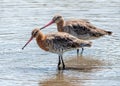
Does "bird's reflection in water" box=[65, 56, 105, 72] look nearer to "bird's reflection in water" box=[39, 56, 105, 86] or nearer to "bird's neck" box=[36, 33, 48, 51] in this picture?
"bird's reflection in water" box=[39, 56, 105, 86]

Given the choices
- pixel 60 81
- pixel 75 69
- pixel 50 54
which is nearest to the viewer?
pixel 60 81

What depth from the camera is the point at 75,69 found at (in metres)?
12.4

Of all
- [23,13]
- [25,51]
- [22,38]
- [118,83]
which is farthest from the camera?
[23,13]

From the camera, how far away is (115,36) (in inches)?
589

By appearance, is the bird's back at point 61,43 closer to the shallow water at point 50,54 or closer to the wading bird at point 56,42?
the wading bird at point 56,42

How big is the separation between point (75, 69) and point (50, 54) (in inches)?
52.7

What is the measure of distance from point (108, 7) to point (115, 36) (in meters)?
3.59

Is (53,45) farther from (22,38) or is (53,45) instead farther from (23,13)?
(23,13)

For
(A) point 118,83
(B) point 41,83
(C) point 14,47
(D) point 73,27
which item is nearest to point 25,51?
(C) point 14,47

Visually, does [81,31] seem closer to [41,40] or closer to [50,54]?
[50,54]

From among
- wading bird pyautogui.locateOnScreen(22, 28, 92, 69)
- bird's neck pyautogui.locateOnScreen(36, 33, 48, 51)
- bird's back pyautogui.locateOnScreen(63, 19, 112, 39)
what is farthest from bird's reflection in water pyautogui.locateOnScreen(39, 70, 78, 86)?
bird's back pyautogui.locateOnScreen(63, 19, 112, 39)

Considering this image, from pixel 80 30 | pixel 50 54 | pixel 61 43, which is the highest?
pixel 80 30

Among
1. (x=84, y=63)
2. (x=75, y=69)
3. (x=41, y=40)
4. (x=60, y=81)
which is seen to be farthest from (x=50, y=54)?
(x=60, y=81)

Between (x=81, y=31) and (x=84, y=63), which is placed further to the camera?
(x=81, y=31)
